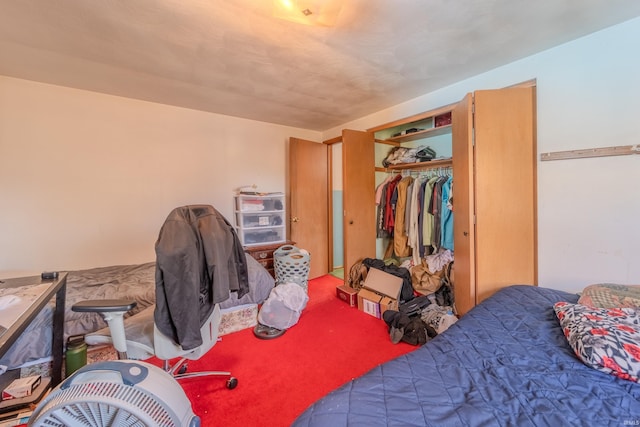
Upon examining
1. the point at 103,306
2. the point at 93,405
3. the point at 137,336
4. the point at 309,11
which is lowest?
the point at 137,336

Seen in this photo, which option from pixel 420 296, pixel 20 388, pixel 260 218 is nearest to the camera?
pixel 20 388

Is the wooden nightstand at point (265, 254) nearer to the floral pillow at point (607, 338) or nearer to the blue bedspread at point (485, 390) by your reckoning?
the blue bedspread at point (485, 390)

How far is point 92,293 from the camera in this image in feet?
6.28

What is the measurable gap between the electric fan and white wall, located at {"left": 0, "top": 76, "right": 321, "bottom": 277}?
2301mm

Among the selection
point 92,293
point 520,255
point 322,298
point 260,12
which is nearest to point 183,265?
point 92,293

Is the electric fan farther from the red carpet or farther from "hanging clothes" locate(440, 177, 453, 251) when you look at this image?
"hanging clothes" locate(440, 177, 453, 251)

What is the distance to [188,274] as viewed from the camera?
1.26 meters

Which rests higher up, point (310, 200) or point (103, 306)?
point (310, 200)

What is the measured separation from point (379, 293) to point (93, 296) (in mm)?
2497

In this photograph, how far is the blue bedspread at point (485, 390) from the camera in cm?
72

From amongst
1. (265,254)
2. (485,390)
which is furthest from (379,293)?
(485,390)

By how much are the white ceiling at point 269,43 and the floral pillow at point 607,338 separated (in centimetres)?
173

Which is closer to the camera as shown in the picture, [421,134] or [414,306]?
[414,306]

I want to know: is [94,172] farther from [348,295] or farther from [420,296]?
[420,296]
